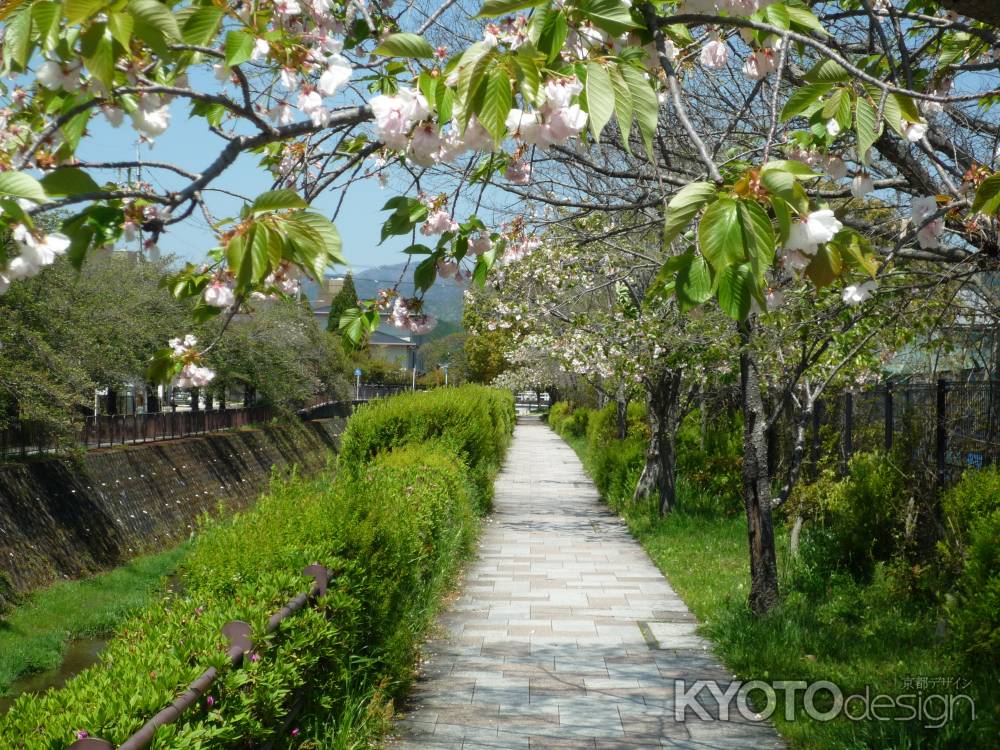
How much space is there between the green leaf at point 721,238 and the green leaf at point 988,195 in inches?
52.9

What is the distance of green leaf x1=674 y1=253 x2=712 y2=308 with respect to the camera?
2180mm

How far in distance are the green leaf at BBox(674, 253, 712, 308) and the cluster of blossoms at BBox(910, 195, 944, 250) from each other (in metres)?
1.57

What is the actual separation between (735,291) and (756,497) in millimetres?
5836

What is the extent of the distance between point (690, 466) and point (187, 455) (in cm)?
1459

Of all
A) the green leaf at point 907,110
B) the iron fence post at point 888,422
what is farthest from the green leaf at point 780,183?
the iron fence post at point 888,422

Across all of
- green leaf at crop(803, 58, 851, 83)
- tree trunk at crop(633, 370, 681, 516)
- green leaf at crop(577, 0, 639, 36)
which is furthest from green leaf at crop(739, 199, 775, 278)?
tree trunk at crop(633, 370, 681, 516)

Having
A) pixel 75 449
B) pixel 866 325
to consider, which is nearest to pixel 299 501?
pixel 866 325

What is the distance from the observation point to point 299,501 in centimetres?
583

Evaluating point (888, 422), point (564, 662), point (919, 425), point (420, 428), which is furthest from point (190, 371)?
point (420, 428)

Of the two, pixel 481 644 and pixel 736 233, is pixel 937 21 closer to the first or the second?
pixel 736 233

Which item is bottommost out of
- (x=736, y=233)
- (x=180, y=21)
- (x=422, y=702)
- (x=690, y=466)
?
(x=422, y=702)

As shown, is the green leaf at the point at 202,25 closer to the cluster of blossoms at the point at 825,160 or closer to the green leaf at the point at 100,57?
the green leaf at the point at 100,57

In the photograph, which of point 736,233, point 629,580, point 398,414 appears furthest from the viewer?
point 398,414

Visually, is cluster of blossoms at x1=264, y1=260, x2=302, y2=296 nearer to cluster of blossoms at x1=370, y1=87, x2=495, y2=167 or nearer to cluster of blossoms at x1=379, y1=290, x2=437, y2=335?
cluster of blossoms at x1=379, y1=290, x2=437, y2=335
